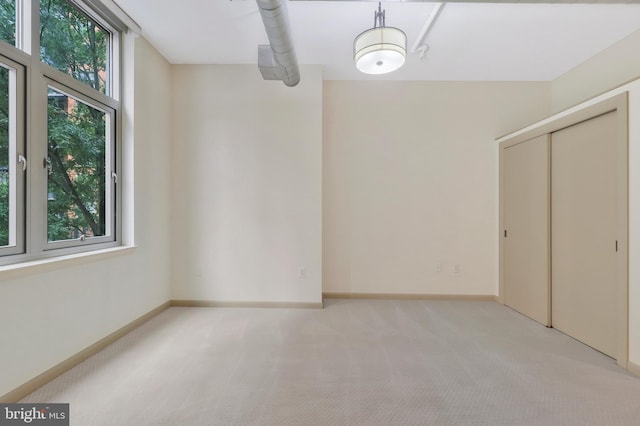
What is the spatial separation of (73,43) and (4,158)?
3.96ft

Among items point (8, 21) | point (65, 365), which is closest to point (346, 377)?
point (65, 365)

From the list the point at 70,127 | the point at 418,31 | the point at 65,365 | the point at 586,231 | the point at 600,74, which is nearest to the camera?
the point at 65,365

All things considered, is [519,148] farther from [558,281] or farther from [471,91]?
[558,281]

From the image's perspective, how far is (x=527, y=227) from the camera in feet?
10.7

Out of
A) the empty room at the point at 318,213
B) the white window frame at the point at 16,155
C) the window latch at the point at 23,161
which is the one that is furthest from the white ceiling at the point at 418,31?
the window latch at the point at 23,161

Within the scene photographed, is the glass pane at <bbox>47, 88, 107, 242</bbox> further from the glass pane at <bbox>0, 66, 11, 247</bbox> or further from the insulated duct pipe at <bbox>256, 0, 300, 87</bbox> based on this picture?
the insulated duct pipe at <bbox>256, 0, 300, 87</bbox>

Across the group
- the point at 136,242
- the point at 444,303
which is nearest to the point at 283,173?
the point at 136,242

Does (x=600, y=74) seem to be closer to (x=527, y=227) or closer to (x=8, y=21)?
(x=527, y=227)

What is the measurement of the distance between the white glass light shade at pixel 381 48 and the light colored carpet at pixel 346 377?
235cm

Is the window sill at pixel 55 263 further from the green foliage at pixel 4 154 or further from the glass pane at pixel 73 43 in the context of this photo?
the glass pane at pixel 73 43

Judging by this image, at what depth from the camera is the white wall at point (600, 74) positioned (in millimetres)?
2811

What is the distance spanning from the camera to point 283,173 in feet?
11.5

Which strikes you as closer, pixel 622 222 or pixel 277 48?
pixel 622 222

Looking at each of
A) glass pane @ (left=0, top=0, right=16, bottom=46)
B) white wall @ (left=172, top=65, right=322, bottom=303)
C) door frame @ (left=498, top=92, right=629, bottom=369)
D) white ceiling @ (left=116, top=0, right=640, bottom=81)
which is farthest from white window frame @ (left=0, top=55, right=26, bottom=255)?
door frame @ (left=498, top=92, right=629, bottom=369)
